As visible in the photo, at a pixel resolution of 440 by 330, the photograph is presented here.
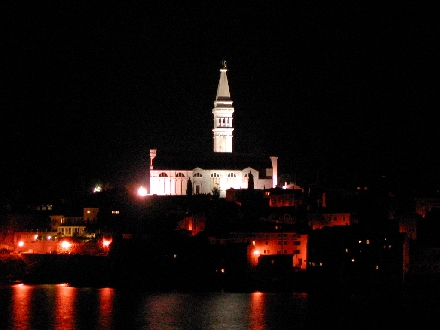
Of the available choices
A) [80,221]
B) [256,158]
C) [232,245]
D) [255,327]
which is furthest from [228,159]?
[255,327]

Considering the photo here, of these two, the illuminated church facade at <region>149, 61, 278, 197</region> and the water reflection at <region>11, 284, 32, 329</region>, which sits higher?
the illuminated church facade at <region>149, 61, 278, 197</region>

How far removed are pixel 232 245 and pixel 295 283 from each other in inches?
116

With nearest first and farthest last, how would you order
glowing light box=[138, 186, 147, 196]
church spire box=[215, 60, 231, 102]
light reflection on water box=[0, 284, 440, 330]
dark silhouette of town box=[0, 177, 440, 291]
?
light reflection on water box=[0, 284, 440, 330]
dark silhouette of town box=[0, 177, 440, 291]
glowing light box=[138, 186, 147, 196]
church spire box=[215, 60, 231, 102]

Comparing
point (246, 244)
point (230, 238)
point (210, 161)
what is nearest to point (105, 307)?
point (246, 244)

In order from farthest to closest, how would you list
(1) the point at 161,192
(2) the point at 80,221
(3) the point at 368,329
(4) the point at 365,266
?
1. (1) the point at 161,192
2. (2) the point at 80,221
3. (4) the point at 365,266
4. (3) the point at 368,329

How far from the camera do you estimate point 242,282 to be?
179ft

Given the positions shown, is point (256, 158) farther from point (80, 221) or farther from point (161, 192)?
point (80, 221)

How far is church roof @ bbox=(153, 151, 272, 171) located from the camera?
74.3 meters

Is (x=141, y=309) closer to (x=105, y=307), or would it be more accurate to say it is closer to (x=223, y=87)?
(x=105, y=307)

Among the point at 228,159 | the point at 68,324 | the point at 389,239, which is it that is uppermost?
the point at 228,159

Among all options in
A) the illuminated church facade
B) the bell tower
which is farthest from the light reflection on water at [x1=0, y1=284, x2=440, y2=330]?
the bell tower

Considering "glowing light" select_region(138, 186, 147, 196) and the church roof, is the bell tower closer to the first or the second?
the church roof

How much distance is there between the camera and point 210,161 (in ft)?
246

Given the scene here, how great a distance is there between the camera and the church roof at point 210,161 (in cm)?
7431
